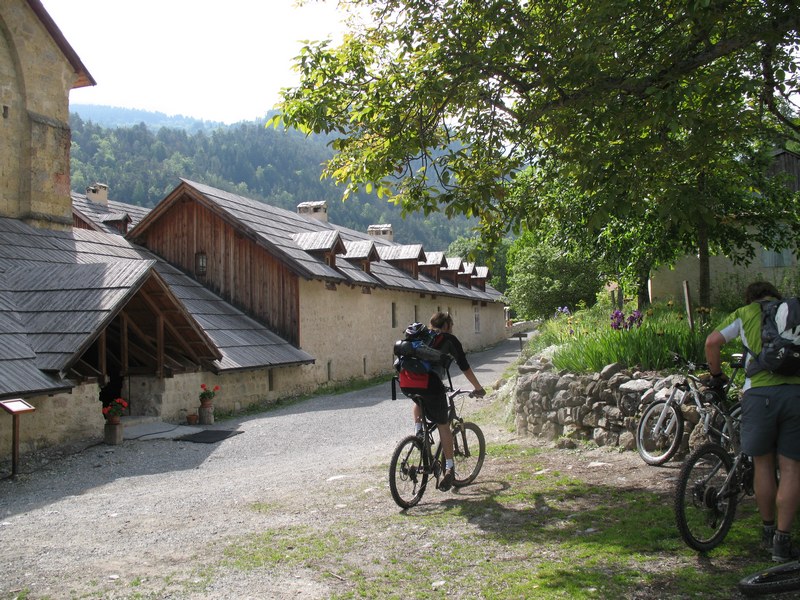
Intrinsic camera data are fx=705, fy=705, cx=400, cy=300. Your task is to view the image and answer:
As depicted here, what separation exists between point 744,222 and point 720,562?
11.0 metres

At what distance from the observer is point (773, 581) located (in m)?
4.14

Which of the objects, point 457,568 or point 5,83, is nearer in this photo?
point 457,568

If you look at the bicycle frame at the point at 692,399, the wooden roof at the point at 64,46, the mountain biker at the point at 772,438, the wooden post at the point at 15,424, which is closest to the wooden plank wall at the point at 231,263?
the wooden roof at the point at 64,46

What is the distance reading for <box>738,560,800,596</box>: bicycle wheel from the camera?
4.10 metres

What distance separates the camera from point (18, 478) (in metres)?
9.82

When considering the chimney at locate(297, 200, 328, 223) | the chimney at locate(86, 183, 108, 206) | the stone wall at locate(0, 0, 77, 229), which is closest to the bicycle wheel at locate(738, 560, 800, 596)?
the stone wall at locate(0, 0, 77, 229)

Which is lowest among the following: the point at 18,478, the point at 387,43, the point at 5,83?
the point at 18,478

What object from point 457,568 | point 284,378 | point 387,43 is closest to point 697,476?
point 457,568

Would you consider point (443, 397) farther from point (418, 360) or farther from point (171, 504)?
point (171, 504)

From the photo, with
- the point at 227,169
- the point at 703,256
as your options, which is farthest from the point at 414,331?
the point at 227,169

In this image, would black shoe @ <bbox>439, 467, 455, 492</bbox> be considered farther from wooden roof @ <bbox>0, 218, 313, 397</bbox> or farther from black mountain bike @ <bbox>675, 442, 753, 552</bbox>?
wooden roof @ <bbox>0, 218, 313, 397</bbox>

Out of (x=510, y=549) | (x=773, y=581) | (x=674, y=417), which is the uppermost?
(x=674, y=417)

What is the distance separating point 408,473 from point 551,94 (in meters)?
4.51

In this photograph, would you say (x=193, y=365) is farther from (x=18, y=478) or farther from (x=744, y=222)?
(x=744, y=222)
